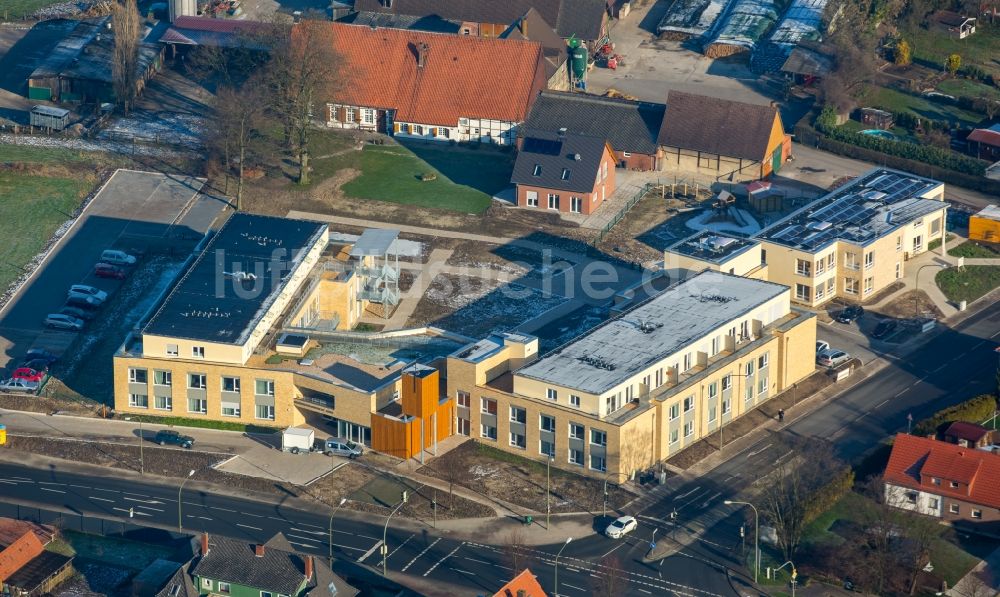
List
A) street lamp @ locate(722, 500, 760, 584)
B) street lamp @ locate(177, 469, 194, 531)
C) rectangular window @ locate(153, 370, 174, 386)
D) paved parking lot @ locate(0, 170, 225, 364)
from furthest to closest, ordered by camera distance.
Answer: paved parking lot @ locate(0, 170, 225, 364) < rectangular window @ locate(153, 370, 174, 386) < street lamp @ locate(177, 469, 194, 531) < street lamp @ locate(722, 500, 760, 584)

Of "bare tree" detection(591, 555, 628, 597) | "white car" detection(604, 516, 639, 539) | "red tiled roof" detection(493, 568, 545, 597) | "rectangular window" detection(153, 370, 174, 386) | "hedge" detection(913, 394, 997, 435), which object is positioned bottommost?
"bare tree" detection(591, 555, 628, 597)

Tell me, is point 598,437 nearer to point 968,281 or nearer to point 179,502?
point 179,502

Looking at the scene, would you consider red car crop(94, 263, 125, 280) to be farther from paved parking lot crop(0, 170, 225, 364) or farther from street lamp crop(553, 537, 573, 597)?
street lamp crop(553, 537, 573, 597)

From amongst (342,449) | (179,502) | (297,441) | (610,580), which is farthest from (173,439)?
(610,580)

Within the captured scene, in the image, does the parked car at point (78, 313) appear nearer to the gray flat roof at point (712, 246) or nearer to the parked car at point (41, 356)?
the parked car at point (41, 356)

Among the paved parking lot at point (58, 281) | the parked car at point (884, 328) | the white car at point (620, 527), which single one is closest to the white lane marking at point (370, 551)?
the white car at point (620, 527)

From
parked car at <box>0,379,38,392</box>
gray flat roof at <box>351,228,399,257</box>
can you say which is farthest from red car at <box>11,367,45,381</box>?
gray flat roof at <box>351,228,399,257</box>
